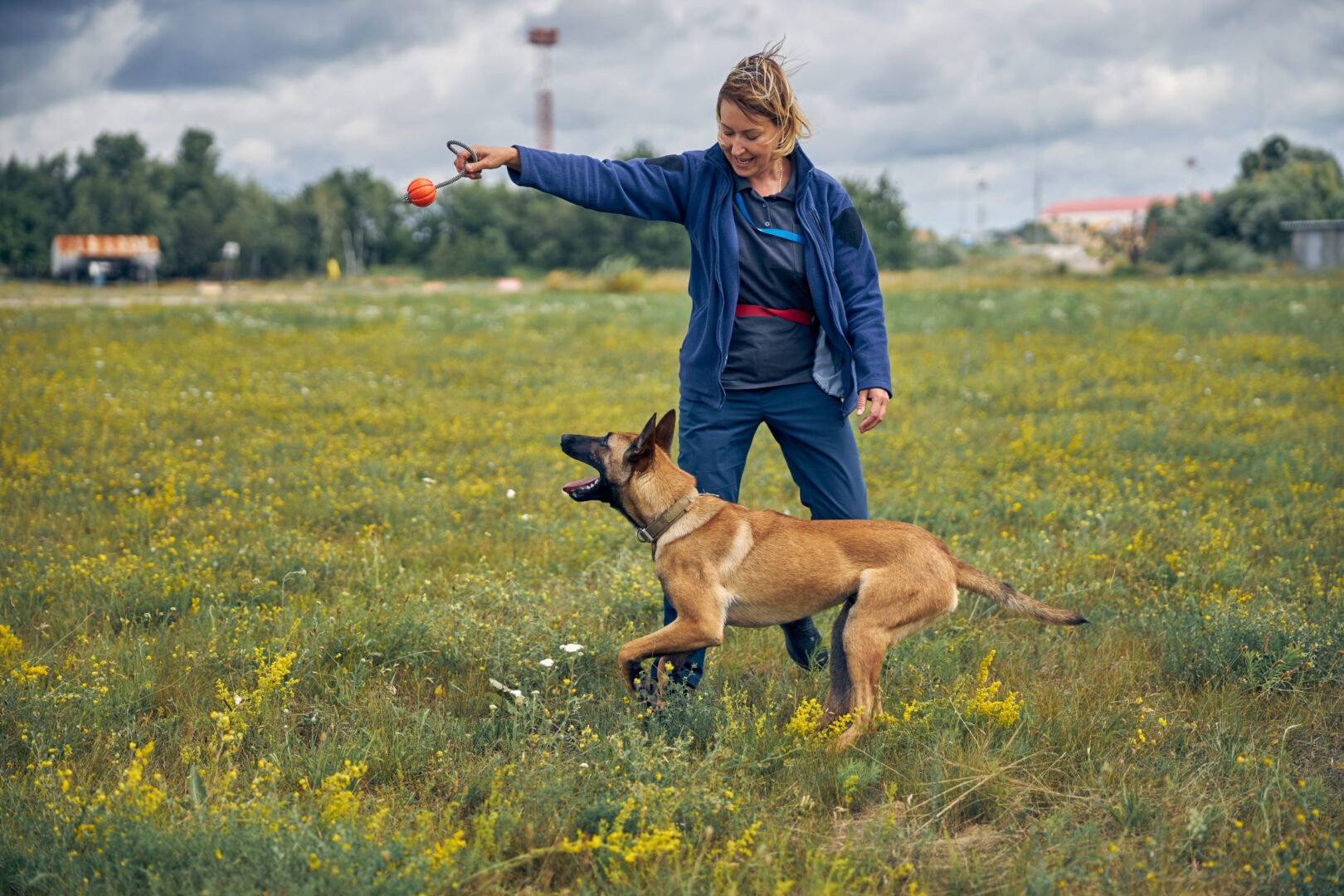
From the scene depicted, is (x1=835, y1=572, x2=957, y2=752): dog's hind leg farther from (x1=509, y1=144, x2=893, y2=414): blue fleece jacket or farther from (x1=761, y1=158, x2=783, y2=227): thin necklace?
(x1=761, y1=158, x2=783, y2=227): thin necklace

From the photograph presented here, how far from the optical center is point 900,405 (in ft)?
40.8

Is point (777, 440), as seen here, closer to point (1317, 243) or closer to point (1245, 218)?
point (1317, 243)

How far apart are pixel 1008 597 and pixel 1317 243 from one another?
40426 mm

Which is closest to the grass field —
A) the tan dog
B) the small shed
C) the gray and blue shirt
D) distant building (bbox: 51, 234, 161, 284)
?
the tan dog

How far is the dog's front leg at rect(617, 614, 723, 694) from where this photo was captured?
388cm

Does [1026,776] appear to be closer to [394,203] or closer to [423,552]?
[423,552]

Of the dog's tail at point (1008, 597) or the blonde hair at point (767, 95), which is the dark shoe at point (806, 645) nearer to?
the dog's tail at point (1008, 597)

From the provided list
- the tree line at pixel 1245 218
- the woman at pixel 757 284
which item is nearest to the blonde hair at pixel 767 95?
the woman at pixel 757 284

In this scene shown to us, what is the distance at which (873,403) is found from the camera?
4.38 m

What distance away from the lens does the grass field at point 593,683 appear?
3.19 meters

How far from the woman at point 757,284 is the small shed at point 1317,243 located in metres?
37.6

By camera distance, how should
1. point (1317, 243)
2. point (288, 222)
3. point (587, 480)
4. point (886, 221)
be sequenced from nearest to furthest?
point (587, 480), point (1317, 243), point (886, 221), point (288, 222)

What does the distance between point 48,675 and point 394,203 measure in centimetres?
8577

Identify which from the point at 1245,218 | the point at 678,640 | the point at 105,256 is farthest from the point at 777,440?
the point at 105,256
